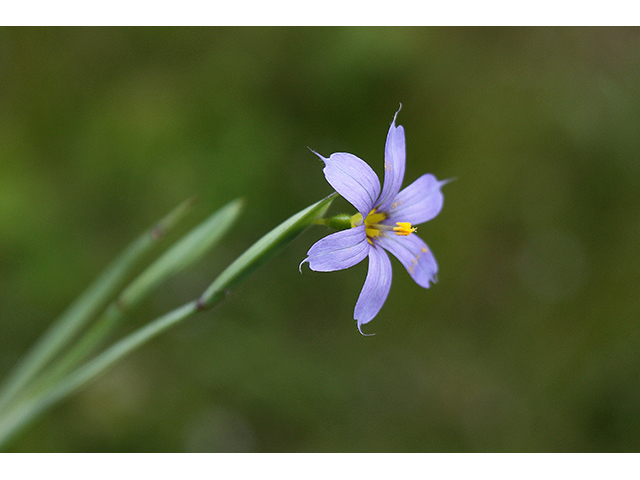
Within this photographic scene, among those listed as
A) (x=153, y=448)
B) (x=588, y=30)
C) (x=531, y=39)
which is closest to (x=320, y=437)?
(x=153, y=448)

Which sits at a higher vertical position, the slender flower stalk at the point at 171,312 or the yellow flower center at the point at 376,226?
the yellow flower center at the point at 376,226

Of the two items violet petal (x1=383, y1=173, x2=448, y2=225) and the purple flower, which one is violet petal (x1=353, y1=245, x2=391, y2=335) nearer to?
the purple flower

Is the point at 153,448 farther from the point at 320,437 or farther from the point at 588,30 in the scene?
the point at 588,30

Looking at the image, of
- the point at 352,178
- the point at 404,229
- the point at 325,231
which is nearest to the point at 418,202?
the point at 404,229

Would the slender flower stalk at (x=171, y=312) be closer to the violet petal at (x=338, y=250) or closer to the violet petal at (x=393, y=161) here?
the violet petal at (x=338, y=250)

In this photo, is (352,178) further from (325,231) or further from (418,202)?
(325,231)

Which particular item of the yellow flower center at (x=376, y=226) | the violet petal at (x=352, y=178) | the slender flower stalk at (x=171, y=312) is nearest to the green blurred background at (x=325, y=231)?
the slender flower stalk at (x=171, y=312)
